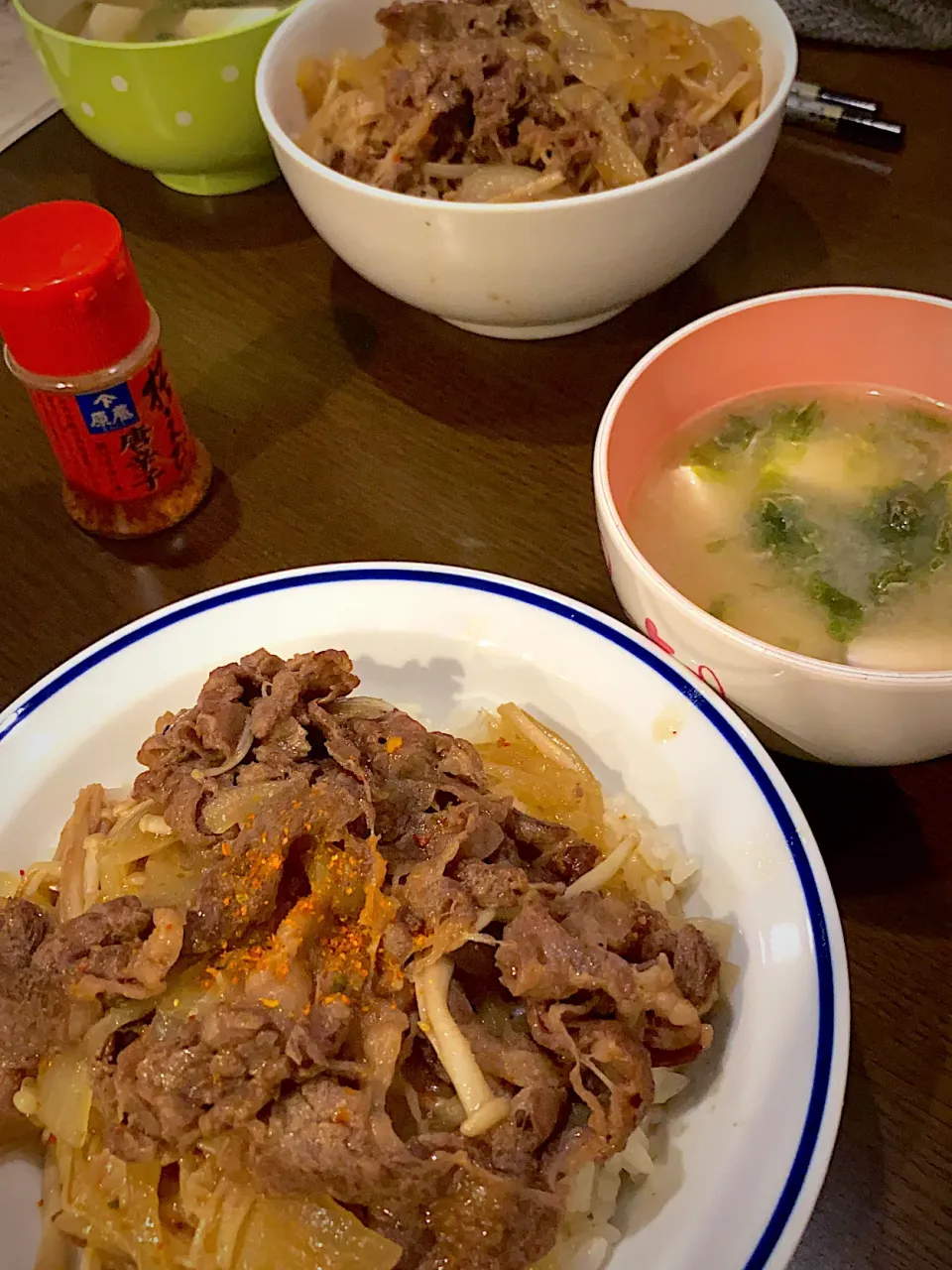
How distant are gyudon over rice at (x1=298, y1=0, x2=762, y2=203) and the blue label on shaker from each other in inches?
24.5

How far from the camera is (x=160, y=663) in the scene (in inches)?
61.7

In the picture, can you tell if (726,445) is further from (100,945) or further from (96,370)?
(100,945)

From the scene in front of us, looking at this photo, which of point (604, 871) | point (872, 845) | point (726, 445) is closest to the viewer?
point (604, 871)

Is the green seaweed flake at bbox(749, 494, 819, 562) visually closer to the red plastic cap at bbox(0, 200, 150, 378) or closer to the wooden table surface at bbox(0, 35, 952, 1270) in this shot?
the wooden table surface at bbox(0, 35, 952, 1270)

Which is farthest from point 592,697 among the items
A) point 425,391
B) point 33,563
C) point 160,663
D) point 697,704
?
point 33,563

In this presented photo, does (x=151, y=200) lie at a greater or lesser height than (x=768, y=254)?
greater

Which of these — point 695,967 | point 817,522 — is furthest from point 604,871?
point 817,522

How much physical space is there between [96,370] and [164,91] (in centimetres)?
90

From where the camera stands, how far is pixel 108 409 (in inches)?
68.4

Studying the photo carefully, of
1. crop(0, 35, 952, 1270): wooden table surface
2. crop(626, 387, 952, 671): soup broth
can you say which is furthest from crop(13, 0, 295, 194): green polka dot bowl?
crop(626, 387, 952, 671): soup broth

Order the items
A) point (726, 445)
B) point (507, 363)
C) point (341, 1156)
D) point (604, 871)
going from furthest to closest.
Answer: point (507, 363)
point (726, 445)
point (604, 871)
point (341, 1156)

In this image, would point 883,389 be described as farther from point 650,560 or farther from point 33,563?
point 33,563

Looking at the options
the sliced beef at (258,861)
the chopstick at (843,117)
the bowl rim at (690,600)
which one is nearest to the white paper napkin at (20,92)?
the chopstick at (843,117)

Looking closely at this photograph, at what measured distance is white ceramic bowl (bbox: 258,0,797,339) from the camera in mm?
1705
